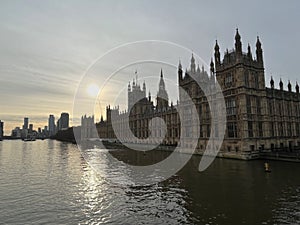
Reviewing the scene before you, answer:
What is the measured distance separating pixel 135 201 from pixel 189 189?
6.91 m

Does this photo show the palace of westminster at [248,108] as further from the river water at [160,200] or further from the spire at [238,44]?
the river water at [160,200]

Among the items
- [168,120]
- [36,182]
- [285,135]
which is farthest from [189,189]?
[168,120]

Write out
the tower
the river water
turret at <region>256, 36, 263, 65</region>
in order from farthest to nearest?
the tower
turret at <region>256, 36, 263, 65</region>
the river water

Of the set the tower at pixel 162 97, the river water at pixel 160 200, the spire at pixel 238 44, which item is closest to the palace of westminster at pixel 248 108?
the spire at pixel 238 44

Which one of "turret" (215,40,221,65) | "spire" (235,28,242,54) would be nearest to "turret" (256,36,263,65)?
"spire" (235,28,242,54)

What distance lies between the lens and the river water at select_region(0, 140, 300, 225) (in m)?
17.8

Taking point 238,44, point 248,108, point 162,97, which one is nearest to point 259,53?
point 238,44

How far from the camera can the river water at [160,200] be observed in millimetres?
17797

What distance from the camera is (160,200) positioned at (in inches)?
894

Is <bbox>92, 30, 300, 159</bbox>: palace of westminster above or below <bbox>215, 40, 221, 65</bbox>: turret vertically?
below

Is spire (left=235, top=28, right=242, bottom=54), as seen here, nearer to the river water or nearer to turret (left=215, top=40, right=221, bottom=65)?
turret (left=215, top=40, right=221, bottom=65)

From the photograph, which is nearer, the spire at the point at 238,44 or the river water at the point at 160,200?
the river water at the point at 160,200

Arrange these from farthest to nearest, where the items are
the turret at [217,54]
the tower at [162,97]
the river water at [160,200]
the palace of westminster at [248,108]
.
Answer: the tower at [162,97] < the turret at [217,54] < the palace of westminster at [248,108] < the river water at [160,200]

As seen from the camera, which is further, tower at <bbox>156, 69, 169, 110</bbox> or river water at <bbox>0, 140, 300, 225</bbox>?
tower at <bbox>156, 69, 169, 110</bbox>
